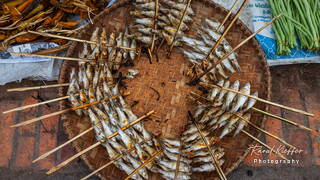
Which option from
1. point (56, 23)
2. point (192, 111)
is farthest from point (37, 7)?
point (192, 111)

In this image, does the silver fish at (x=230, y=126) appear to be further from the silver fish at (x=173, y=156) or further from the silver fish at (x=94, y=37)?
the silver fish at (x=94, y=37)

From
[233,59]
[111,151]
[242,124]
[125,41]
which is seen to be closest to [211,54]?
[233,59]

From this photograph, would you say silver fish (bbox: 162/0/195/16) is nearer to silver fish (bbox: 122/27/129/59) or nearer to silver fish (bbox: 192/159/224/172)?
silver fish (bbox: 122/27/129/59)

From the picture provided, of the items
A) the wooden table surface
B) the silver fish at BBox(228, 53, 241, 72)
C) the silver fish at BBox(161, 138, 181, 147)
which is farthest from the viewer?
the wooden table surface

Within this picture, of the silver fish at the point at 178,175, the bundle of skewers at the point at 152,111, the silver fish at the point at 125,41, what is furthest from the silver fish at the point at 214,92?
the silver fish at the point at 125,41

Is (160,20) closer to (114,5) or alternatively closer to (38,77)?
(114,5)

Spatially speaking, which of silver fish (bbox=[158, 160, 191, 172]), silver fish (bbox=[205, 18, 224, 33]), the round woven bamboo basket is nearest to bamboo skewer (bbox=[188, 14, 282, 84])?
the round woven bamboo basket
